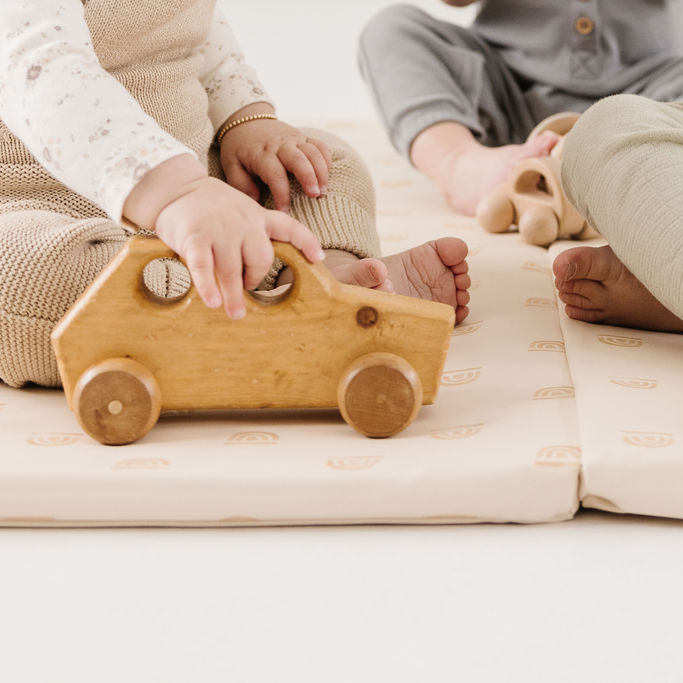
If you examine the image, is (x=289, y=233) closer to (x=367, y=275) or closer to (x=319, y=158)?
(x=367, y=275)

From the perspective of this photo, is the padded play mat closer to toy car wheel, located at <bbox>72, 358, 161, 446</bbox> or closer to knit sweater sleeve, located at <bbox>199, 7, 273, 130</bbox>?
toy car wheel, located at <bbox>72, 358, 161, 446</bbox>

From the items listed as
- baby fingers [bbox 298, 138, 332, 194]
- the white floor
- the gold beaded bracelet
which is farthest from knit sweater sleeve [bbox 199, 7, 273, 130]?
the white floor

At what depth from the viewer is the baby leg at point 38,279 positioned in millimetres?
670

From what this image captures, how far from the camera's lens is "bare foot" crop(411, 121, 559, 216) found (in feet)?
3.82

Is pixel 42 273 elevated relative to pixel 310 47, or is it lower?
elevated

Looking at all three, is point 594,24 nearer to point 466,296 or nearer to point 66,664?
point 466,296

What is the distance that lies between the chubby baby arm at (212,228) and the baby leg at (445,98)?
2.08ft

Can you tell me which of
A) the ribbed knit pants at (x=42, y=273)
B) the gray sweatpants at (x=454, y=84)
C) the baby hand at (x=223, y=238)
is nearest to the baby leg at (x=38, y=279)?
the ribbed knit pants at (x=42, y=273)

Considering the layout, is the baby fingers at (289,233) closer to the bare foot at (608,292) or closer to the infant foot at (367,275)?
the infant foot at (367,275)

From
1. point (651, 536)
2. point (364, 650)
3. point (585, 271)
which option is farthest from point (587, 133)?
point (364, 650)

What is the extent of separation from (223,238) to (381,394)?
5.2 inches

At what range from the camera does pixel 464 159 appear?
1.24 metres

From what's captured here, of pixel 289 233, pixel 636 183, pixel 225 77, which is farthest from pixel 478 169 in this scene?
pixel 289 233

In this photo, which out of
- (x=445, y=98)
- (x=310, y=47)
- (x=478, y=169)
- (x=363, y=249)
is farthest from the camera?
(x=310, y=47)
